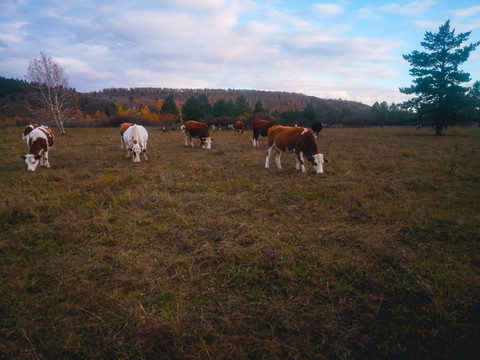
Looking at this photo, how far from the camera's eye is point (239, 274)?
3256 millimetres

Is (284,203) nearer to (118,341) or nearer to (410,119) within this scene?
(118,341)

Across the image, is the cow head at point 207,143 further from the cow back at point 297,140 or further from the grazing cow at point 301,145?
the grazing cow at point 301,145

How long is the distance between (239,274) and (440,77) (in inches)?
1234

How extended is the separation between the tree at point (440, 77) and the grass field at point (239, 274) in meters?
23.9

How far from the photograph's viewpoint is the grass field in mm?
2271

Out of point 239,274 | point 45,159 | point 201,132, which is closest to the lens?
point 239,274

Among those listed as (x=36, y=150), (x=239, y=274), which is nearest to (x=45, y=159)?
(x=36, y=150)

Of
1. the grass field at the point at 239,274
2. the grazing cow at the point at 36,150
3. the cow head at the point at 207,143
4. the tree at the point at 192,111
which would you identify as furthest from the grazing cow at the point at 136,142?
the tree at the point at 192,111

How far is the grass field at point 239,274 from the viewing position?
227 centimetres

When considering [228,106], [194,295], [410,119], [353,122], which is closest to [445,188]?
[194,295]

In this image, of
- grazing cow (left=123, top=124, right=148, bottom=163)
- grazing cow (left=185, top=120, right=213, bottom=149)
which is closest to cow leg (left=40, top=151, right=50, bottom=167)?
grazing cow (left=123, top=124, right=148, bottom=163)

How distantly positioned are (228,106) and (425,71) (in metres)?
34.1

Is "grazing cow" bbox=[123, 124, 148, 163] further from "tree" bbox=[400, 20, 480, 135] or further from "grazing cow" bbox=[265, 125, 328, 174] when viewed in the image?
"tree" bbox=[400, 20, 480, 135]

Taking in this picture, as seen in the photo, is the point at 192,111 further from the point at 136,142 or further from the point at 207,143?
the point at 136,142
